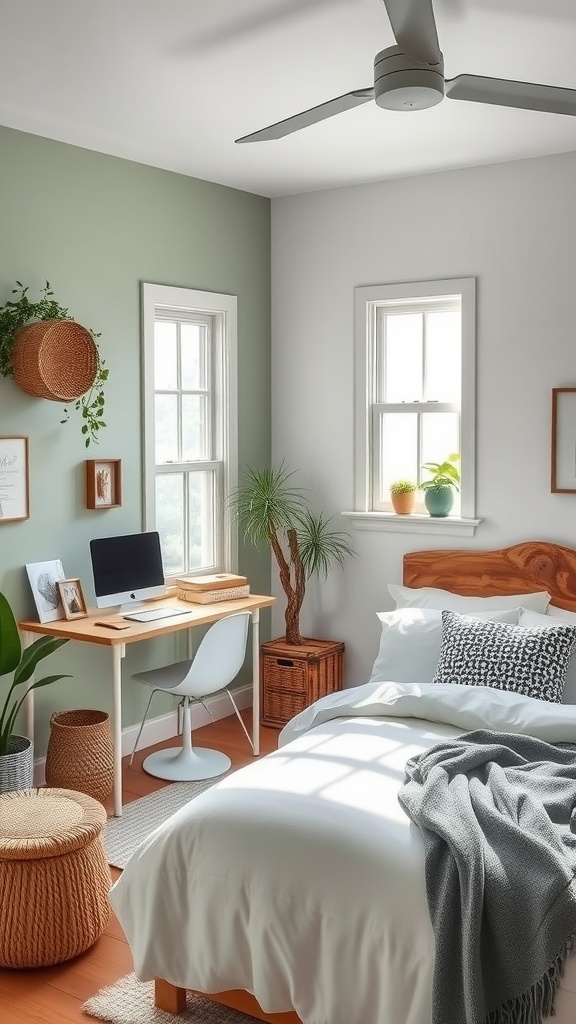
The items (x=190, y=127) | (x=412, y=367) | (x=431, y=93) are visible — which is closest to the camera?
(x=431, y=93)

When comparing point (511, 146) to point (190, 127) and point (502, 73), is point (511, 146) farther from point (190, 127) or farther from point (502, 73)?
point (190, 127)

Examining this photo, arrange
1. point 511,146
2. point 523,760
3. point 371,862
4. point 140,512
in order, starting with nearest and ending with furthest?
point 371,862
point 523,760
point 511,146
point 140,512

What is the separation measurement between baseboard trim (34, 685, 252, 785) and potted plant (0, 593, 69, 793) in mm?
393

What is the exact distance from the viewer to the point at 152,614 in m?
4.28

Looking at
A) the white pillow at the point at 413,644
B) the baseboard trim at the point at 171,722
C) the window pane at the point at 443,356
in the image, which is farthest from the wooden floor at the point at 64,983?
the window pane at the point at 443,356

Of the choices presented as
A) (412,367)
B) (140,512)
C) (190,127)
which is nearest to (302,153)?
(190,127)

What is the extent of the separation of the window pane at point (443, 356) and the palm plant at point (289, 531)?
907 mm

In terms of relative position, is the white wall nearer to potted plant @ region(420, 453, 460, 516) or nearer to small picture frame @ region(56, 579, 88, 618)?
potted plant @ region(420, 453, 460, 516)

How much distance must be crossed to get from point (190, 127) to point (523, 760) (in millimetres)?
2762

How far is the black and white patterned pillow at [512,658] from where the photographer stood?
12.1 feet

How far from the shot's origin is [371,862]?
2396mm

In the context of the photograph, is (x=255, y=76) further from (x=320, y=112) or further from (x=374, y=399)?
(x=374, y=399)

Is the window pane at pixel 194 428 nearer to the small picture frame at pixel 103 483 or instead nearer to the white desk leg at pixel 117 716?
the small picture frame at pixel 103 483

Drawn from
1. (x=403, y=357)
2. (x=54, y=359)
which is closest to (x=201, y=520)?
(x=403, y=357)
